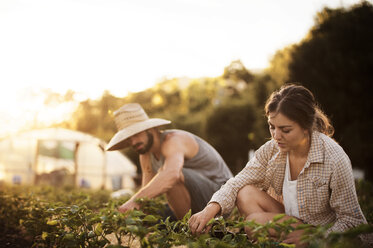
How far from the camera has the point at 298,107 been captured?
2.36 metres

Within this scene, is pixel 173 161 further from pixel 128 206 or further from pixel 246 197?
pixel 246 197

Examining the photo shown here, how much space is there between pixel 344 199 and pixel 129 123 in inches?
96.4

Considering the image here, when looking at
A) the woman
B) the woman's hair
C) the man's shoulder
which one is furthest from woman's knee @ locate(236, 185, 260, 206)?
the man's shoulder

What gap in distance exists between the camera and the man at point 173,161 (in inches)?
130

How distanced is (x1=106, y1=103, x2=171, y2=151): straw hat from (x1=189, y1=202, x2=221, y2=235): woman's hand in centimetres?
158

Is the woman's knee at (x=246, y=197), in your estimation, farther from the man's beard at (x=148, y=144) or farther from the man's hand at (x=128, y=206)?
Answer: the man's beard at (x=148, y=144)

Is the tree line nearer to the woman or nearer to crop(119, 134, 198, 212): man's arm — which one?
crop(119, 134, 198, 212): man's arm

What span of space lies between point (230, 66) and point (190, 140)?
25.7 m

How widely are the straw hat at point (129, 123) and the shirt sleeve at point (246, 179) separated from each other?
1.40m

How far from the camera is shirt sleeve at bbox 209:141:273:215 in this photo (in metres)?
2.54

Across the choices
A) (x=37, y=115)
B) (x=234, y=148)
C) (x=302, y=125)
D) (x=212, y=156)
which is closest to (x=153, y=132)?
(x=212, y=156)

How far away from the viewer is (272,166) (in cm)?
264

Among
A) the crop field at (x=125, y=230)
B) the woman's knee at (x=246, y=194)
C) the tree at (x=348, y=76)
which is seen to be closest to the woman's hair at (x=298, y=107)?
the woman's knee at (x=246, y=194)

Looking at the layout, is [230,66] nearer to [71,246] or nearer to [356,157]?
[356,157]
